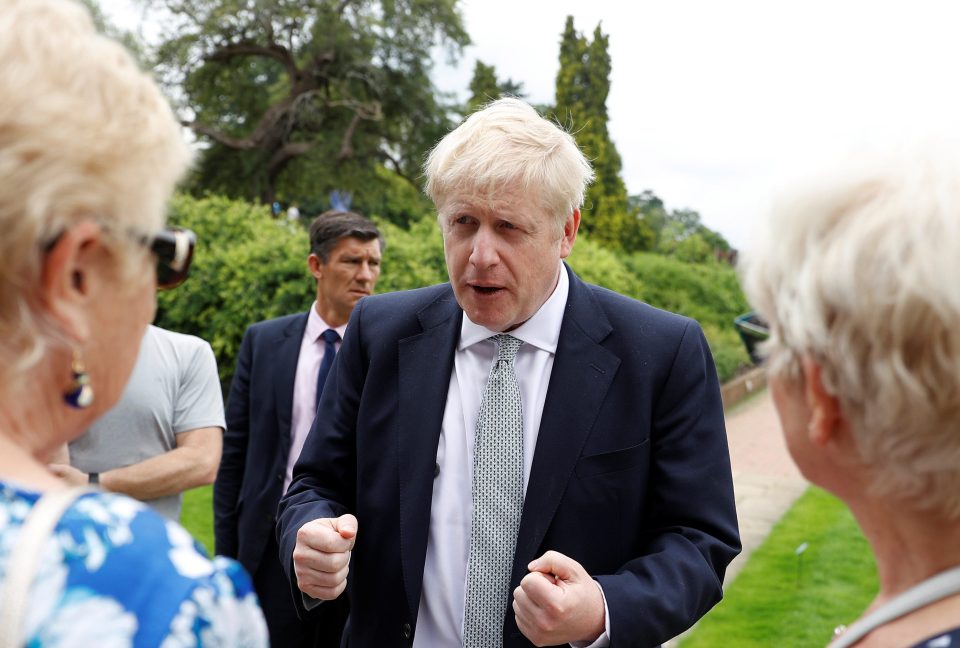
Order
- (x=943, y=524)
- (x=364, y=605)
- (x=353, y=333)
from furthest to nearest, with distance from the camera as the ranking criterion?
(x=353, y=333)
(x=364, y=605)
(x=943, y=524)

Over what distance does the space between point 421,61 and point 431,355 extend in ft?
114

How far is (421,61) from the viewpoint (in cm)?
3547

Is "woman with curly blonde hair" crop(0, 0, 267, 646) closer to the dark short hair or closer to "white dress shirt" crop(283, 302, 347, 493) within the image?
"white dress shirt" crop(283, 302, 347, 493)

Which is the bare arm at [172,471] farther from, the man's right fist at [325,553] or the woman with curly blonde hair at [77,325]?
the woman with curly blonde hair at [77,325]

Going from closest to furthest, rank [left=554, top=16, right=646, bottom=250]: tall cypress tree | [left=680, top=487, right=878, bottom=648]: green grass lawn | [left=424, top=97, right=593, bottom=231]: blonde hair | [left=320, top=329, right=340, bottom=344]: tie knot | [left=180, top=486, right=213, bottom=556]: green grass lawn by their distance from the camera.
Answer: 1. [left=424, top=97, right=593, bottom=231]: blonde hair
2. [left=320, top=329, right=340, bottom=344]: tie knot
3. [left=680, top=487, right=878, bottom=648]: green grass lawn
4. [left=180, top=486, right=213, bottom=556]: green grass lawn
5. [left=554, top=16, right=646, bottom=250]: tall cypress tree

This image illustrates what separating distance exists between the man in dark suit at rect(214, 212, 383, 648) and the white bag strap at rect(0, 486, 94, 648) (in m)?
2.99

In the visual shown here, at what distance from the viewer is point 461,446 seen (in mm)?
2400

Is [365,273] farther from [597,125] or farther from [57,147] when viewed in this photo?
[597,125]

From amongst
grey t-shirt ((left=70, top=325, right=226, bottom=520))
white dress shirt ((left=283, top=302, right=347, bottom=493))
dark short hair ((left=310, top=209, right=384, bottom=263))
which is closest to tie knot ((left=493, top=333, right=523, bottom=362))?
grey t-shirt ((left=70, top=325, right=226, bottom=520))

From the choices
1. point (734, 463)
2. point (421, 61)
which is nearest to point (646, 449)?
point (734, 463)

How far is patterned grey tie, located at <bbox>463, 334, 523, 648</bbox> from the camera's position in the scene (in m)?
2.23

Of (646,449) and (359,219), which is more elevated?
(359,219)

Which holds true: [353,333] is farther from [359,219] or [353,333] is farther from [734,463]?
[734,463]

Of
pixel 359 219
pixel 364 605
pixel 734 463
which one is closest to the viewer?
pixel 364 605
